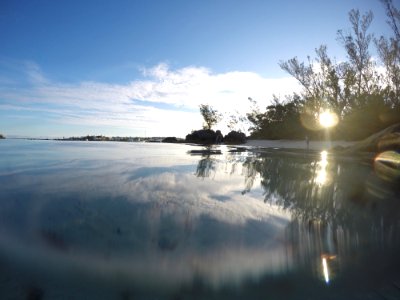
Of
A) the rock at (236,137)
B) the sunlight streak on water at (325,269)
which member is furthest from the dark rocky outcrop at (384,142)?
the rock at (236,137)

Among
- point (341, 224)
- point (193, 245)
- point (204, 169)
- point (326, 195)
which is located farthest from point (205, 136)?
point (193, 245)

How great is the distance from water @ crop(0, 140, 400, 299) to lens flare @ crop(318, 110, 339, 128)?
20671 mm

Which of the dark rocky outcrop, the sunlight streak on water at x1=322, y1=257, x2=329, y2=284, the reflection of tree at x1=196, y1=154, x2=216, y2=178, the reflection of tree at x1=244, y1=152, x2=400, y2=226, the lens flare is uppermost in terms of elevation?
the lens flare

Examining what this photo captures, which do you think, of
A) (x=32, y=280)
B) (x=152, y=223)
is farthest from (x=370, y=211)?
(x=32, y=280)

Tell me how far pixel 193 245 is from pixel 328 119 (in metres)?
24.1

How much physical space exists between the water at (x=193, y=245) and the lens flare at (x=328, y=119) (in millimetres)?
20671

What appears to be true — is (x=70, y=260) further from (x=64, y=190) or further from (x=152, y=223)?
(x=64, y=190)

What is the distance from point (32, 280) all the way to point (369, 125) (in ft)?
69.4

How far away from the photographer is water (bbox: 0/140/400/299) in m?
1.29

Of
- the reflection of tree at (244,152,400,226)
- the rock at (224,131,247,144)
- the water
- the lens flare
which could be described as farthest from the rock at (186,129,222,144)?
the water

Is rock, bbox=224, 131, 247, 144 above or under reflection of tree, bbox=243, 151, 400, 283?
above

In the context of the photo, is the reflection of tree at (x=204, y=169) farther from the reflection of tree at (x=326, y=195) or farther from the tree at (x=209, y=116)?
the tree at (x=209, y=116)

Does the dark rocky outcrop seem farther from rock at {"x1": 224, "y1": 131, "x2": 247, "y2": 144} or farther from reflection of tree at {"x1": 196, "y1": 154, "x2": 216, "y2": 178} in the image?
rock at {"x1": 224, "y1": 131, "x2": 247, "y2": 144}

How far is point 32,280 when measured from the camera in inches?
50.1
